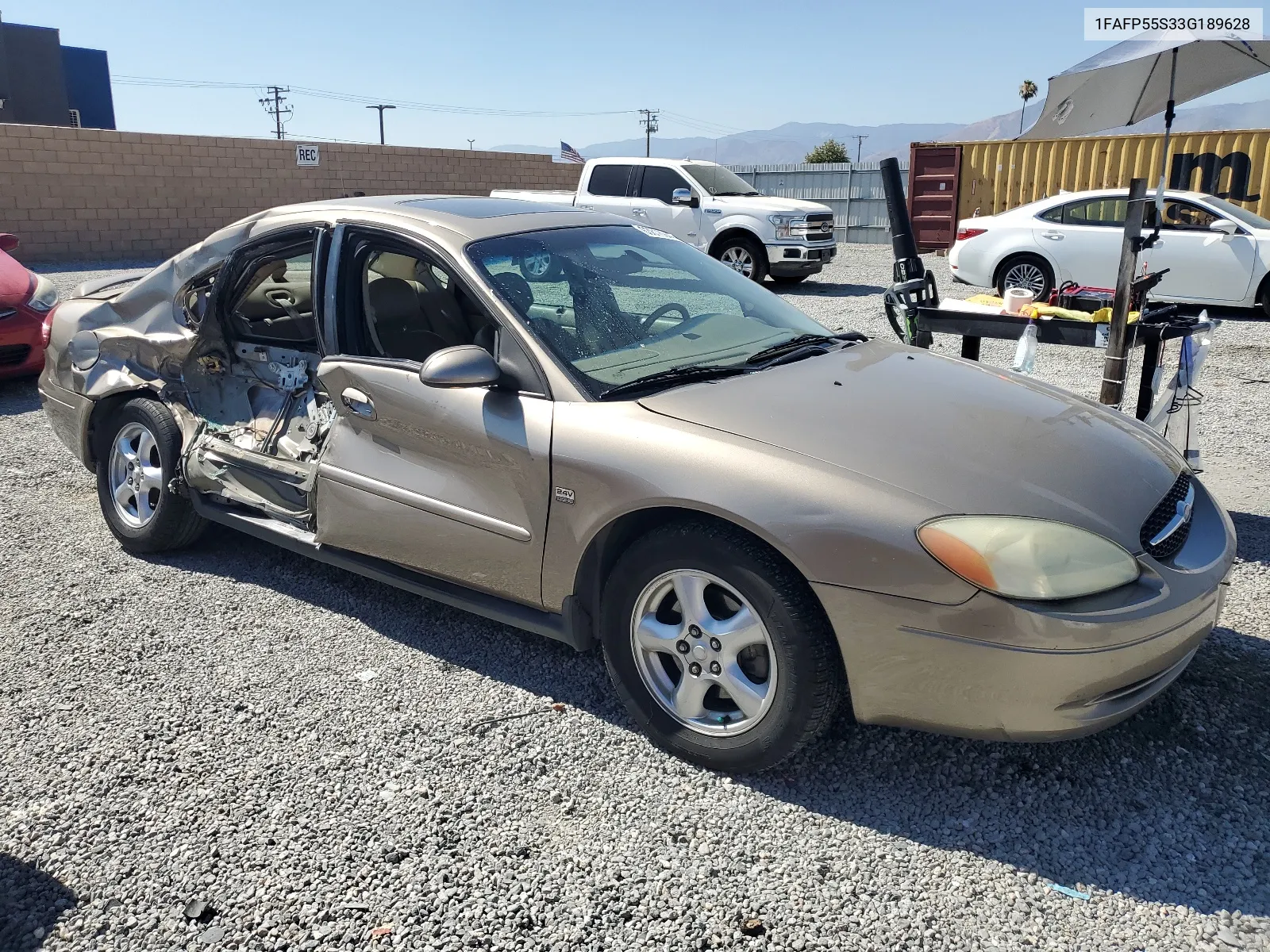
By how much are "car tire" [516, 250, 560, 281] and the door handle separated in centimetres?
74

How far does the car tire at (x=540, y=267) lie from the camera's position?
362 cm

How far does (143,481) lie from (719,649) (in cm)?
317

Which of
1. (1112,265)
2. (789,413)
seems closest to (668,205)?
(1112,265)

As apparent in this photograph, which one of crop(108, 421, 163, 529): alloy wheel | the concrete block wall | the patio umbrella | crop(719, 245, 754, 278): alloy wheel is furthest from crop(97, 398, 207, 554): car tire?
the concrete block wall

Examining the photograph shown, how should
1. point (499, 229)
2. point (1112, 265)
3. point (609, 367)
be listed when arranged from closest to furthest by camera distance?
point (609, 367), point (499, 229), point (1112, 265)

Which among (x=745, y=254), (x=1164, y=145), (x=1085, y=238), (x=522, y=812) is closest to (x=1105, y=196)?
(x=1085, y=238)

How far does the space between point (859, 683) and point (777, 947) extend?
0.71 m

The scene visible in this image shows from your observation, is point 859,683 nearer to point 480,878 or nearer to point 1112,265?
point 480,878

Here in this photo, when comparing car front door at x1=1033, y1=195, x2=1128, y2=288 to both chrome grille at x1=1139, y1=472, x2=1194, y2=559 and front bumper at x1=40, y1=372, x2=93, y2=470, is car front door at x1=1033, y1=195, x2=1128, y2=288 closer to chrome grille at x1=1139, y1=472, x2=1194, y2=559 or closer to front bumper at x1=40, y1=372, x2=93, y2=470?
chrome grille at x1=1139, y1=472, x2=1194, y2=559

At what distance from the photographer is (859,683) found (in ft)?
8.74

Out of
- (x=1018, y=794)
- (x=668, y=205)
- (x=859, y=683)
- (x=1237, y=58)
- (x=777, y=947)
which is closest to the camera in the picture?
(x=777, y=947)

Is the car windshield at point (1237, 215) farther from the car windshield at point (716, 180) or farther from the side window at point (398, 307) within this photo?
the side window at point (398, 307)

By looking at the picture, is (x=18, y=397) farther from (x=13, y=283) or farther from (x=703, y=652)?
(x=703, y=652)

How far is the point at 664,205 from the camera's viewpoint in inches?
605
